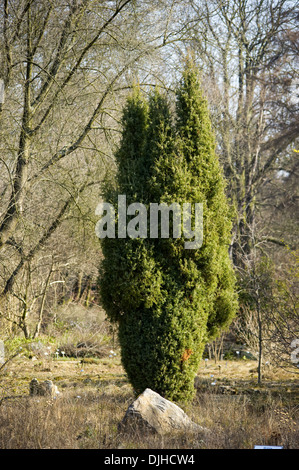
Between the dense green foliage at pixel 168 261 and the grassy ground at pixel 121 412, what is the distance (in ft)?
1.73

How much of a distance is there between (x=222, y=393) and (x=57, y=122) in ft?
13.5

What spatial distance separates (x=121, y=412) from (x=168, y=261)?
1.55 m

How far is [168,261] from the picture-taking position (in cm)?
479

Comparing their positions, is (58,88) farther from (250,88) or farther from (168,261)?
(250,88)

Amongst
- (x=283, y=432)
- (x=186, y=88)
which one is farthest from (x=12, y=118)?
(x=283, y=432)

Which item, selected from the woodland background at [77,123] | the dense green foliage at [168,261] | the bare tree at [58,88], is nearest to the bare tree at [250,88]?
the woodland background at [77,123]

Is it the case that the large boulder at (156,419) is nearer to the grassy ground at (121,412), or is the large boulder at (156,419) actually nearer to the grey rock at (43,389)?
the grassy ground at (121,412)

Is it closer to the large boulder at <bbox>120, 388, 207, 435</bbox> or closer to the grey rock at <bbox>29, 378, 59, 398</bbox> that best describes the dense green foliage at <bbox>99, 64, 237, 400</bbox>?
the large boulder at <bbox>120, 388, 207, 435</bbox>

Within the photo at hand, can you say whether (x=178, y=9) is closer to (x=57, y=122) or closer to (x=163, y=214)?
(x=57, y=122)

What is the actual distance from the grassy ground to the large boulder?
0.12 meters

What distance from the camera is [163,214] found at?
15.2 feet

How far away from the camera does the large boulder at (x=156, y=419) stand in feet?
12.1

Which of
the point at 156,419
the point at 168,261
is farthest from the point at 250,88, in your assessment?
the point at 156,419

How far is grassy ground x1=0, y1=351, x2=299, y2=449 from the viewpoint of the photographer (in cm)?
346
